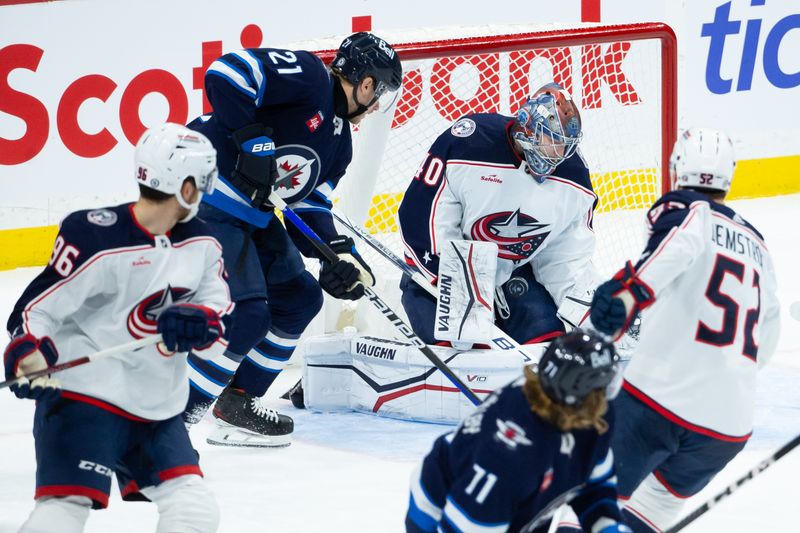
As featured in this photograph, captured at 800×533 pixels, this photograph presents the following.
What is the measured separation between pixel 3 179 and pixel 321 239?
2.21m

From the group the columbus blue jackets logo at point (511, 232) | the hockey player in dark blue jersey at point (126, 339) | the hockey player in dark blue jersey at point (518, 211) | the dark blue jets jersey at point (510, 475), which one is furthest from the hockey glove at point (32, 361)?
the columbus blue jackets logo at point (511, 232)

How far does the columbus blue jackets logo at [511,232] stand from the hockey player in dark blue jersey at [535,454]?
206cm

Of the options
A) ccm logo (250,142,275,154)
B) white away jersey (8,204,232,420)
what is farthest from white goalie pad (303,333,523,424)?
white away jersey (8,204,232,420)

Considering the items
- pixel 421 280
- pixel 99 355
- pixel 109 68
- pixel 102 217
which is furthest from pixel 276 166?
pixel 109 68

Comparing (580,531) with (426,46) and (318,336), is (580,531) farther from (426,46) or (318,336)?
(426,46)

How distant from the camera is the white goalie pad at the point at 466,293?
455cm

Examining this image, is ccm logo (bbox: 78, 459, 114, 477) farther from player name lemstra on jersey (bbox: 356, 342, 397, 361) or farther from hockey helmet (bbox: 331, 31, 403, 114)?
player name lemstra on jersey (bbox: 356, 342, 397, 361)

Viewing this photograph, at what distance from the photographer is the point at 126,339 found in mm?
2943

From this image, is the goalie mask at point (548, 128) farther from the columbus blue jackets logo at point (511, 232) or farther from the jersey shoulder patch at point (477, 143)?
the columbus blue jackets logo at point (511, 232)

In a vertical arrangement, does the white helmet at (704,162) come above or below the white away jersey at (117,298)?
above

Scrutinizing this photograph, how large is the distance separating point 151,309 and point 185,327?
14 centimetres

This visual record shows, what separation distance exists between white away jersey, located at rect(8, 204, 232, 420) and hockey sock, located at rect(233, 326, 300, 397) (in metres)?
1.38

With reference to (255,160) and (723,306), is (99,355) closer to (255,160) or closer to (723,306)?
(255,160)

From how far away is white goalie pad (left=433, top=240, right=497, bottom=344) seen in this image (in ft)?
14.9
